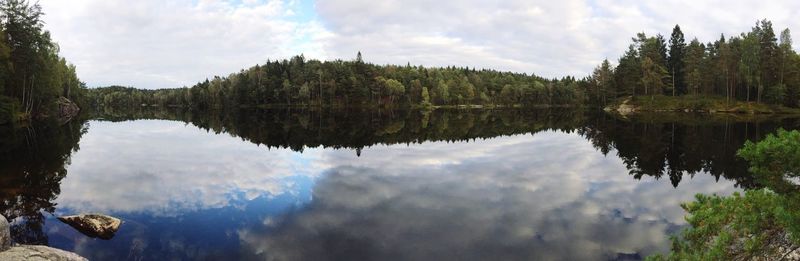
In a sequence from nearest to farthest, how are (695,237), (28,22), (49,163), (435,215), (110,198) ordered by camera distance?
1. (695,237)
2. (435,215)
3. (110,198)
4. (49,163)
5. (28,22)

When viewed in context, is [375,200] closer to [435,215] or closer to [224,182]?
[435,215]

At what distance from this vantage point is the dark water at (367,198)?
13766 mm

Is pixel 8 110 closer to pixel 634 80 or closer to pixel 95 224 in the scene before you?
pixel 95 224

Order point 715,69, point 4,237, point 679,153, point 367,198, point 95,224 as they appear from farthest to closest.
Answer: point 715,69 < point 679,153 < point 367,198 < point 95,224 < point 4,237

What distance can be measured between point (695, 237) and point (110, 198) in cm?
2315

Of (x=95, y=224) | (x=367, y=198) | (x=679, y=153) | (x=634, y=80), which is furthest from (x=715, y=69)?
(x=95, y=224)

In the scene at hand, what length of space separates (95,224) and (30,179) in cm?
1298

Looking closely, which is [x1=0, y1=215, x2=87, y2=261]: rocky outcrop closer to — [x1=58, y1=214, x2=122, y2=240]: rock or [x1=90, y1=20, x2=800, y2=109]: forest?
[x1=58, y1=214, x2=122, y2=240]: rock

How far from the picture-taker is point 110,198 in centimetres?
2111

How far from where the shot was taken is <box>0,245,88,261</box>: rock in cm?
987

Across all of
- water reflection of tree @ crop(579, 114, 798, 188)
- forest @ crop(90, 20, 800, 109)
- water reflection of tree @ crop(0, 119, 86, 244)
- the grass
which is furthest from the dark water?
forest @ crop(90, 20, 800, 109)

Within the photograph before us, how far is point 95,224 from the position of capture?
15359mm

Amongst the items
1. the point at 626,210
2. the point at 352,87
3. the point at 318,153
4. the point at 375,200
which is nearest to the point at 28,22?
the point at 318,153

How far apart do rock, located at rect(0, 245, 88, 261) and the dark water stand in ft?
7.83
